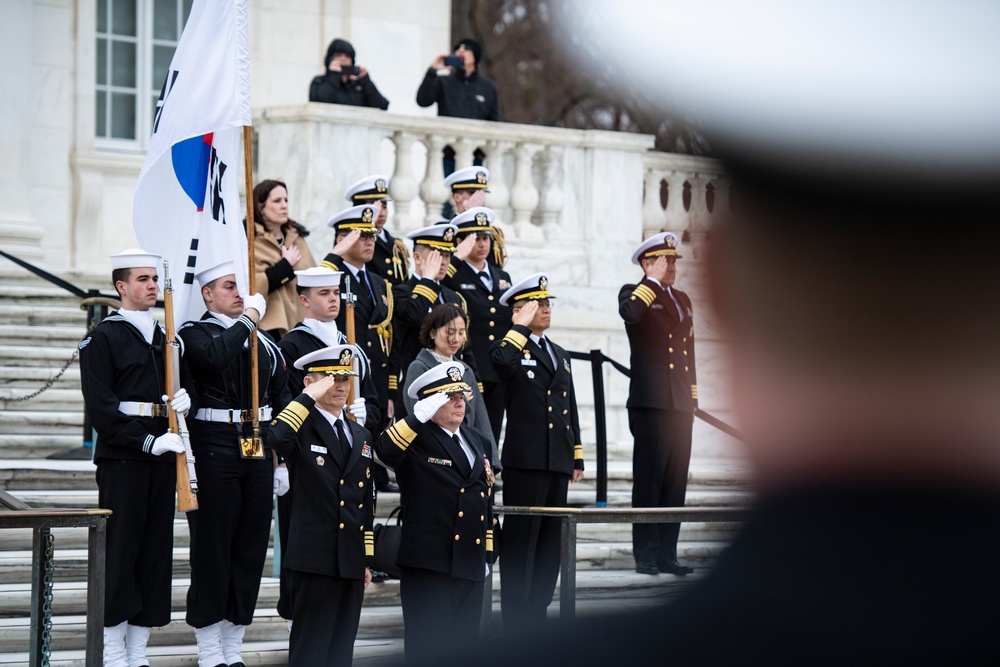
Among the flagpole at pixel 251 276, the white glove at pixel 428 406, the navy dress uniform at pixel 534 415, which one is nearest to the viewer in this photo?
the white glove at pixel 428 406

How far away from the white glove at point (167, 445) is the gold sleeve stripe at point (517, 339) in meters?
1.99

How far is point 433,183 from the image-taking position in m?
12.1

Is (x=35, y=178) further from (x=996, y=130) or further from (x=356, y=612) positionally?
(x=996, y=130)

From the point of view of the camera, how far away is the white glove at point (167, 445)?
6.62m

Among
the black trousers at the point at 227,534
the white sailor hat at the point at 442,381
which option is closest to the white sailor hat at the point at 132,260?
the black trousers at the point at 227,534

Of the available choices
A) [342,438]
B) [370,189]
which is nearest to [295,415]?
[342,438]

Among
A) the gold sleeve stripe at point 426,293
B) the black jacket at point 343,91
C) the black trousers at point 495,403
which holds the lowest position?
the black trousers at point 495,403

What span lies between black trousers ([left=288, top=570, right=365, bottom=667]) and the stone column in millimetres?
7995

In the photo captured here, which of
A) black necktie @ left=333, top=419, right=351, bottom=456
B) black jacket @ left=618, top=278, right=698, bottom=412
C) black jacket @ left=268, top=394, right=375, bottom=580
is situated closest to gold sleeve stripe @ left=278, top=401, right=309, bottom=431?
black jacket @ left=268, top=394, right=375, bottom=580

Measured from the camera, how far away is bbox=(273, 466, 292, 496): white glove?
7281 mm

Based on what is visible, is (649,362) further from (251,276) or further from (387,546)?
(251,276)

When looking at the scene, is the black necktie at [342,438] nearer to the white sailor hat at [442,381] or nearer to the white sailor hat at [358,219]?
the white sailor hat at [442,381]

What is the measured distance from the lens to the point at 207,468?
273 inches

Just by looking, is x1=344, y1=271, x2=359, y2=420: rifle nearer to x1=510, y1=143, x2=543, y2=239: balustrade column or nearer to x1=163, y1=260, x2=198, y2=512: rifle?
x1=163, y1=260, x2=198, y2=512: rifle
